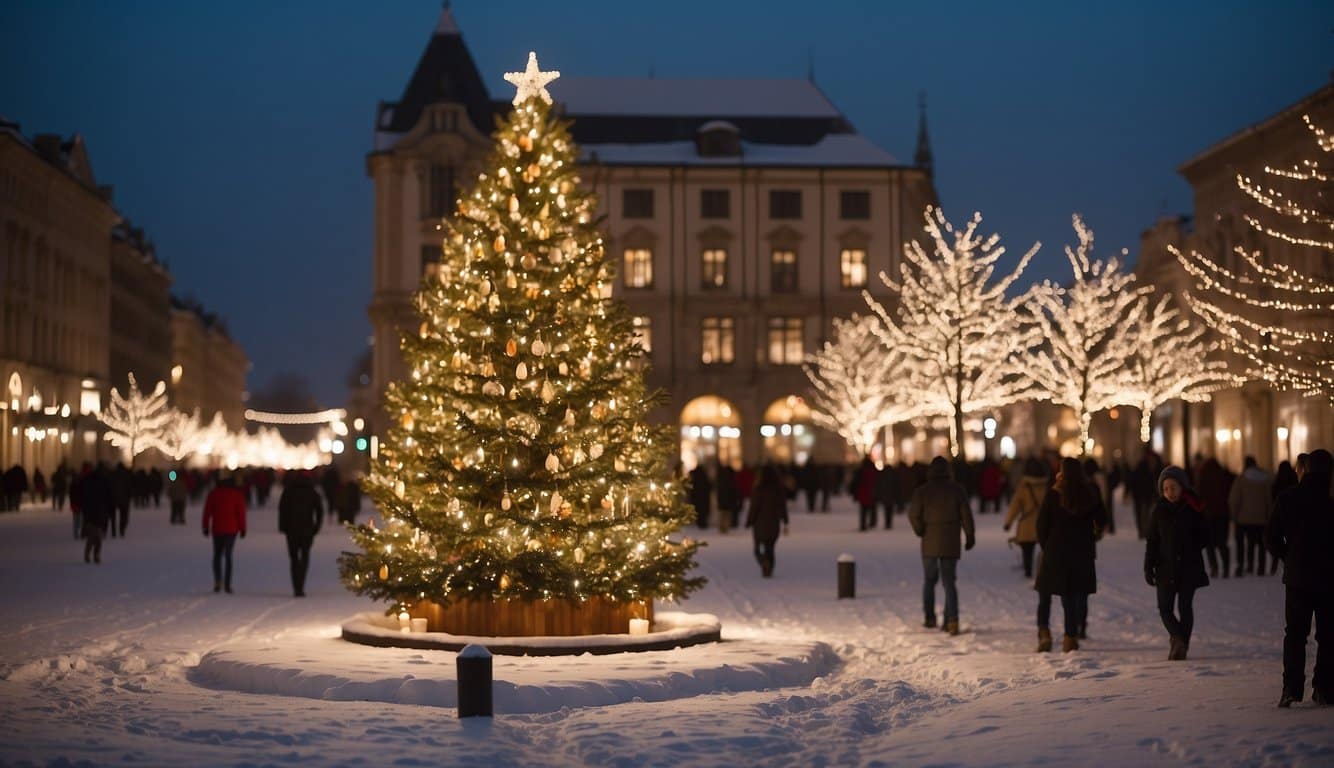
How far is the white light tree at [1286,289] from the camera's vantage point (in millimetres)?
30250

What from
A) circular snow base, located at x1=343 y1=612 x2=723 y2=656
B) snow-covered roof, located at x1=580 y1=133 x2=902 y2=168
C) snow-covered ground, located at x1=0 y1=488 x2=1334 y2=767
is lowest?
snow-covered ground, located at x1=0 y1=488 x2=1334 y2=767

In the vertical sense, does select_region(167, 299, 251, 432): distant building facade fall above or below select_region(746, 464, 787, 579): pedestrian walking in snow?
above

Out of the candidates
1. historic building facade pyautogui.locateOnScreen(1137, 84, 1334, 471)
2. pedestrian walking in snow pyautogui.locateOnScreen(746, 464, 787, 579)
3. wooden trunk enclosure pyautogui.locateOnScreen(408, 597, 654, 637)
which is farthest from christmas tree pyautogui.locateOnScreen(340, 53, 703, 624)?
historic building facade pyautogui.locateOnScreen(1137, 84, 1334, 471)

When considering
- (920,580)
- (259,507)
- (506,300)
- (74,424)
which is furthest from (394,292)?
(506,300)

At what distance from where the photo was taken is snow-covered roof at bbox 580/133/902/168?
88.3 meters

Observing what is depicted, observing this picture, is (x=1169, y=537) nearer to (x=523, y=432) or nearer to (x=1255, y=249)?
(x=523, y=432)

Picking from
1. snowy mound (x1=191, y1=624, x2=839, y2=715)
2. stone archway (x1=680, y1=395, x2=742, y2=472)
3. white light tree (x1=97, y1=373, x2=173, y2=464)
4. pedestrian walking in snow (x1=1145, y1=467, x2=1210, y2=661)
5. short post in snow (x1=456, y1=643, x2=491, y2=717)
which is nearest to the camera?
short post in snow (x1=456, y1=643, x2=491, y2=717)

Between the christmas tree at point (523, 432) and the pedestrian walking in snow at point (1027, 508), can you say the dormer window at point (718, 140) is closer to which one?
the pedestrian walking in snow at point (1027, 508)

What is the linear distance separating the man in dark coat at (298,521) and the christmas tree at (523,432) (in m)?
6.72

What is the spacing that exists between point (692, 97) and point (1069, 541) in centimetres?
7783

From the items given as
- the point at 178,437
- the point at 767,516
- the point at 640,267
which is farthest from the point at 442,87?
the point at 767,516

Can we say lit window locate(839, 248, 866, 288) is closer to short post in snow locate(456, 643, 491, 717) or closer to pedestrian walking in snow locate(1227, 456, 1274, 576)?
pedestrian walking in snow locate(1227, 456, 1274, 576)

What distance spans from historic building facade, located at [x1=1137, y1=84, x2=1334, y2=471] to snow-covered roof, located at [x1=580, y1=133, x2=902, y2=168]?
594 inches

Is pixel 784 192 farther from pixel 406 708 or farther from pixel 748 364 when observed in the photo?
pixel 406 708
